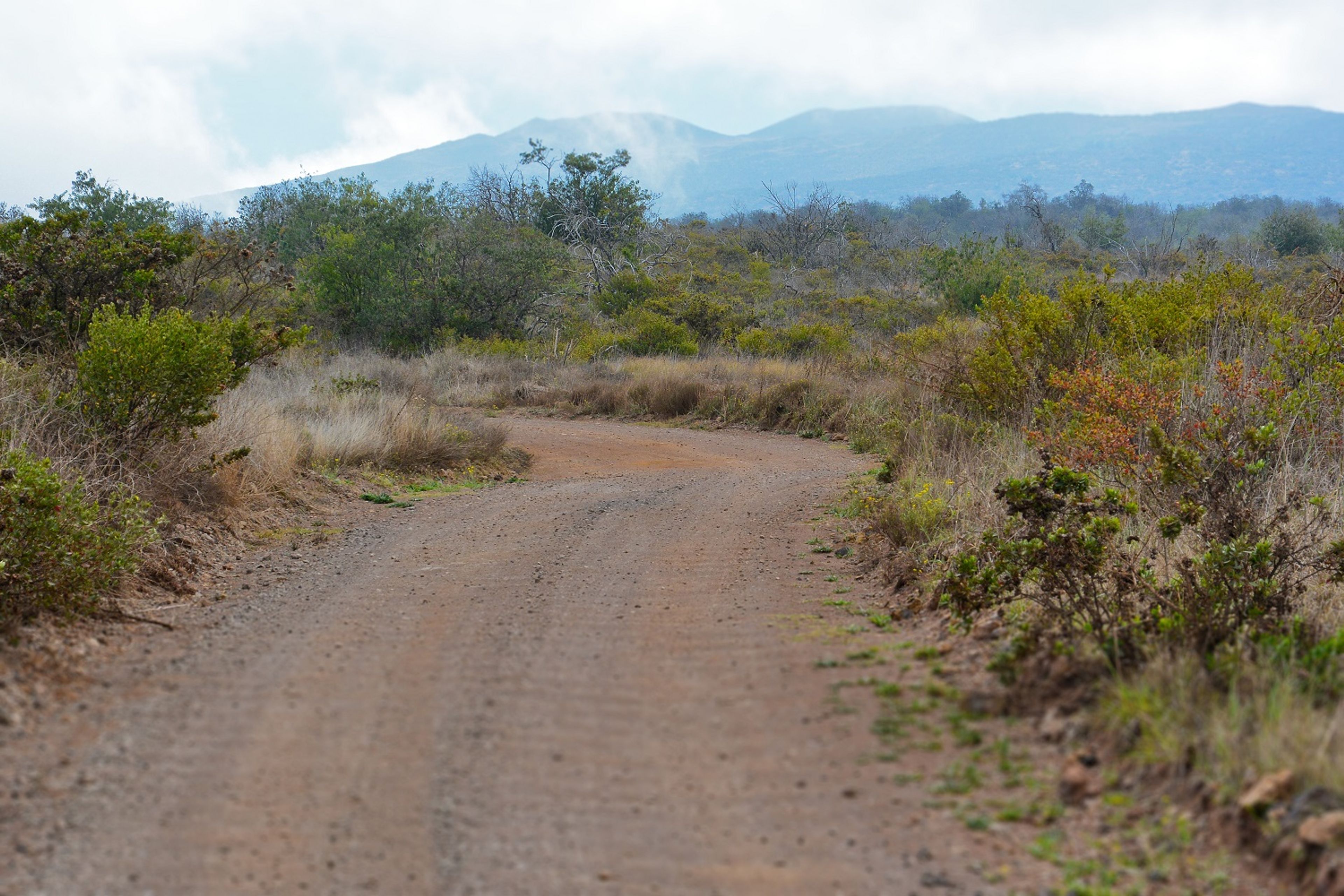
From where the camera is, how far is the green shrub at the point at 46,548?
16.4ft

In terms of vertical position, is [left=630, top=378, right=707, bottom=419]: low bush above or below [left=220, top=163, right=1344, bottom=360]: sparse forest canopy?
below

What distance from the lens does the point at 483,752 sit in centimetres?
368

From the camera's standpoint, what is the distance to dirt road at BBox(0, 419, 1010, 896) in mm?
2943

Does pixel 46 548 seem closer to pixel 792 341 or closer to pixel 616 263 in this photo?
pixel 792 341

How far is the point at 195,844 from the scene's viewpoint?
3045 millimetres

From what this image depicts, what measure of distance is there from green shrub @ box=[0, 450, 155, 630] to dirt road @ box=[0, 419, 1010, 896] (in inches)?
21.0

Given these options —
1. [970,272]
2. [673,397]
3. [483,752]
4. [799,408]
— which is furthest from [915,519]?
[970,272]

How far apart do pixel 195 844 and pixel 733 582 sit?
3.81 meters

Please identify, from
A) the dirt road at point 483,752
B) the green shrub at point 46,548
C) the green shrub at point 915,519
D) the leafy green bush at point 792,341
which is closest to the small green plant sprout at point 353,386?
the dirt road at point 483,752

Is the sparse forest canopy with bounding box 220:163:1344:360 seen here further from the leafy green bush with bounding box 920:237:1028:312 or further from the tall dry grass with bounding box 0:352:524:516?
the tall dry grass with bounding box 0:352:524:516

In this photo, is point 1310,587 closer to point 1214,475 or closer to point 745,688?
point 1214,475

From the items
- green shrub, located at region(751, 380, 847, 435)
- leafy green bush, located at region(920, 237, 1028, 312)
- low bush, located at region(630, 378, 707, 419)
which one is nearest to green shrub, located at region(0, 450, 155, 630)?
green shrub, located at region(751, 380, 847, 435)

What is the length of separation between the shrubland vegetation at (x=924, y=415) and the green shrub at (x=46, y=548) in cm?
2

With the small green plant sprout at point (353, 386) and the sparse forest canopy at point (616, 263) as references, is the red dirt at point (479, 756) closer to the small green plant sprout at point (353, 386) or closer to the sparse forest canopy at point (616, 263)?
the small green plant sprout at point (353, 386)
